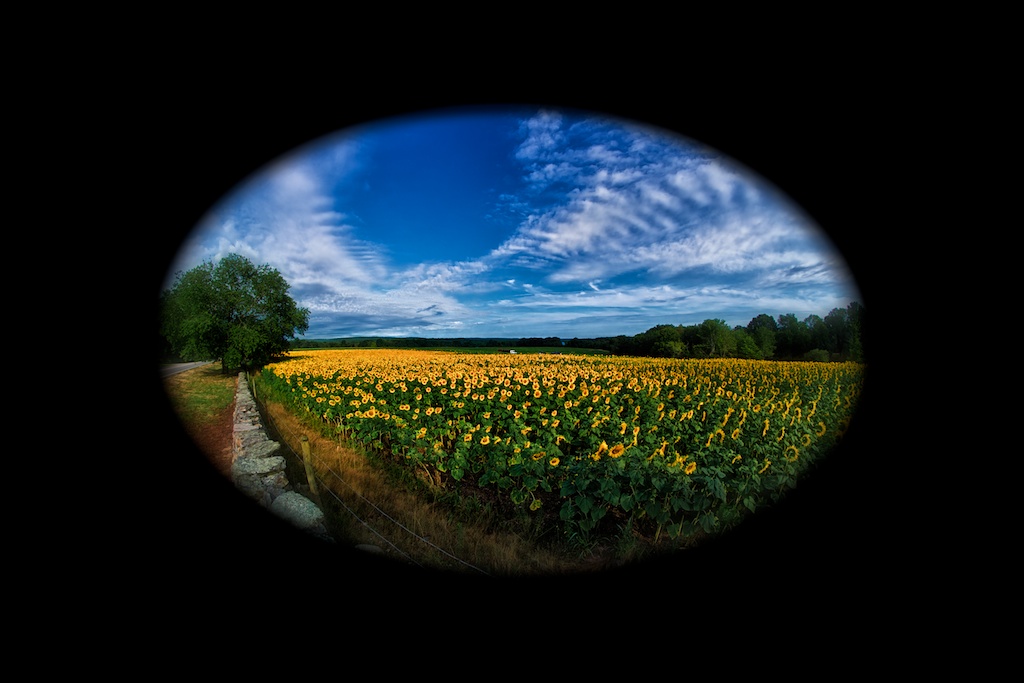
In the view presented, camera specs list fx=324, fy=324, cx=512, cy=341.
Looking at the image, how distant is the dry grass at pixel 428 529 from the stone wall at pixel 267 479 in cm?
19

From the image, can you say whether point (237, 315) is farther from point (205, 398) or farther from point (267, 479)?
point (267, 479)

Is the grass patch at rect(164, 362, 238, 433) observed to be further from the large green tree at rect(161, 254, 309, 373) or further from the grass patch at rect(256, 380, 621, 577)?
the grass patch at rect(256, 380, 621, 577)

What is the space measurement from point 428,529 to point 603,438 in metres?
2.34

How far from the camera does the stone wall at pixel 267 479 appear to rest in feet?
10.8

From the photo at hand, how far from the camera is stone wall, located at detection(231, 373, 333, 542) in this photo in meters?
3.30

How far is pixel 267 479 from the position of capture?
4438 millimetres

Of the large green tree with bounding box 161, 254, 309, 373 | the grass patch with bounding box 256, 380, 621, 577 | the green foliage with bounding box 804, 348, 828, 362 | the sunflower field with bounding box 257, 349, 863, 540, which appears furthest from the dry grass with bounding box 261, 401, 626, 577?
the large green tree with bounding box 161, 254, 309, 373

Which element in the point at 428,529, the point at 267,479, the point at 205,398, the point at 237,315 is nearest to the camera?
the point at 428,529

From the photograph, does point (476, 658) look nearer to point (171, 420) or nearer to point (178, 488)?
point (178, 488)

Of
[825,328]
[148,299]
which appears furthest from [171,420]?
[825,328]

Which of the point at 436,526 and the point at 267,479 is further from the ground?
the point at 436,526

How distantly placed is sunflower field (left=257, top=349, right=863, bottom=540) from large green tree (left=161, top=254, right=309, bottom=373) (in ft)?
29.4

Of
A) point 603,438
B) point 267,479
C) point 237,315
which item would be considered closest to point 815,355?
point 603,438

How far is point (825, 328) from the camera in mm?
3020
